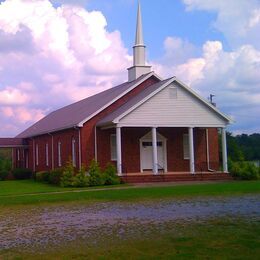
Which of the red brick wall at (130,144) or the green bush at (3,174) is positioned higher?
the red brick wall at (130,144)

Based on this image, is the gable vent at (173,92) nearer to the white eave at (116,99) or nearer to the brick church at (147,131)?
the brick church at (147,131)

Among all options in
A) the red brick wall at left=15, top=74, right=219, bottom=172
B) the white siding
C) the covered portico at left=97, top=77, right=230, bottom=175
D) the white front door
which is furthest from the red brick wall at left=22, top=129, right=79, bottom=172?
the white siding

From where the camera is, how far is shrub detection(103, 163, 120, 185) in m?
32.5

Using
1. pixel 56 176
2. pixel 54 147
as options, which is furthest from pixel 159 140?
pixel 54 147

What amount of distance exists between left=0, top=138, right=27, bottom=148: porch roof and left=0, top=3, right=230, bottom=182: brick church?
12.6 m

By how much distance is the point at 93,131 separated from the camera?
3612 cm

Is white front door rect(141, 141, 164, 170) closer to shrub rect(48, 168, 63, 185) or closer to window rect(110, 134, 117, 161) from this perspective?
window rect(110, 134, 117, 161)

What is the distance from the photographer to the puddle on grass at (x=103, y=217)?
41.2 feet

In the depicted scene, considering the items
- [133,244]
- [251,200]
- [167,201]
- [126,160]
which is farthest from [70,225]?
[126,160]

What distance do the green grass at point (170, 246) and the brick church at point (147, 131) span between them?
21378mm

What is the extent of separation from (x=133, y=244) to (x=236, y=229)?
277cm

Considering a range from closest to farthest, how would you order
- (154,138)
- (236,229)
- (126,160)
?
(236,229)
(154,138)
(126,160)

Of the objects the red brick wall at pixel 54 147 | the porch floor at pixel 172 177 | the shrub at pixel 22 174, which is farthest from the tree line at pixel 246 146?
the shrub at pixel 22 174

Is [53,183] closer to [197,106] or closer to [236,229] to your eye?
[197,106]
